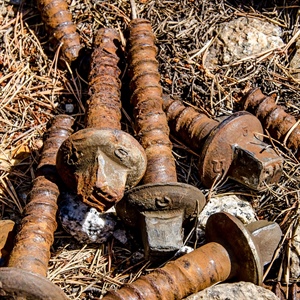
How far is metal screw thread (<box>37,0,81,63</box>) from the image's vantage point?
183 inches

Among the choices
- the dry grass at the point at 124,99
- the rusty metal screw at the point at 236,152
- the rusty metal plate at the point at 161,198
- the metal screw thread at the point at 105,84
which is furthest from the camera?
the metal screw thread at the point at 105,84

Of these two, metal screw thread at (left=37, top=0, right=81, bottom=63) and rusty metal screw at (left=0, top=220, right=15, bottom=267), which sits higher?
metal screw thread at (left=37, top=0, right=81, bottom=63)

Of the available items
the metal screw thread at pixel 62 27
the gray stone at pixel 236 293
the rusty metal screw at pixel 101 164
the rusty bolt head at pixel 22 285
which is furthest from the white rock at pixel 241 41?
the rusty bolt head at pixel 22 285

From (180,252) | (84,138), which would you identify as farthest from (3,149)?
(180,252)

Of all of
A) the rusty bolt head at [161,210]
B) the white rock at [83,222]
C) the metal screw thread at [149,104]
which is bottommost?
the white rock at [83,222]

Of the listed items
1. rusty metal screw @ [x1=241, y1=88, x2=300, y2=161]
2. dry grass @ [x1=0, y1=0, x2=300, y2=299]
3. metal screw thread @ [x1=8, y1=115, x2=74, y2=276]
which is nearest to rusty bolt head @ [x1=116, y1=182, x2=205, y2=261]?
dry grass @ [x1=0, y1=0, x2=300, y2=299]

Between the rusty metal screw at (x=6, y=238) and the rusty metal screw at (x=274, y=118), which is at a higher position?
the rusty metal screw at (x=274, y=118)

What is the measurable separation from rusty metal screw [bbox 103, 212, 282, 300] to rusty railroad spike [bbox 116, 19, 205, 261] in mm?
185

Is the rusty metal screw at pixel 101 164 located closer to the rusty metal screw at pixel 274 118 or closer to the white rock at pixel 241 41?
the rusty metal screw at pixel 274 118

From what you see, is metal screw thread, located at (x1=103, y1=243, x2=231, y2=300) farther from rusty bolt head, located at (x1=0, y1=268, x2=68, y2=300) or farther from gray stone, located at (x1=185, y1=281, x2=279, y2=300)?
rusty bolt head, located at (x1=0, y1=268, x2=68, y2=300)

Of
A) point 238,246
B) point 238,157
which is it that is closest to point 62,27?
point 238,157

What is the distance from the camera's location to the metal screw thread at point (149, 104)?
149 inches

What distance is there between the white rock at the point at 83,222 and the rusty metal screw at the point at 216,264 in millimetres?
587

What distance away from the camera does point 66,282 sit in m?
3.62
